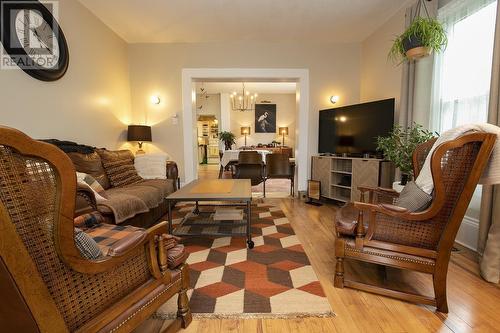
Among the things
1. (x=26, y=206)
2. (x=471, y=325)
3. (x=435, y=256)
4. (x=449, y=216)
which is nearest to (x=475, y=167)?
(x=449, y=216)

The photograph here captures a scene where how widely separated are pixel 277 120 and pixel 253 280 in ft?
26.5

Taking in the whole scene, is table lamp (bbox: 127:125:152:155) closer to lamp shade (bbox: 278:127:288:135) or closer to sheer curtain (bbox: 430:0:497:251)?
sheer curtain (bbox: 430:0:497:251)

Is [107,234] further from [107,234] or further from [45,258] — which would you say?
[45,258]

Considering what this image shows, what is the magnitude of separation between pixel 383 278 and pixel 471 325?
50cm

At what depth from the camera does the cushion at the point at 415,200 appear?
1.37 meters

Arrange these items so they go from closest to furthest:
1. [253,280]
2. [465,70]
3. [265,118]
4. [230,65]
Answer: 1. [253,280]
2. [465,70]
3. [230,65]
4. [265,118]

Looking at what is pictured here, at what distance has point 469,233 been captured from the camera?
224 cm

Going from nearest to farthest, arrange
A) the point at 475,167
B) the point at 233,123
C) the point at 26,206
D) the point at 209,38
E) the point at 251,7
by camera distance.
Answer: the point at 26,206, the point at 475,167, the point at 251,7, the point at 209,38, the point at 233,123

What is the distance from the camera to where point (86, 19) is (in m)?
3.01

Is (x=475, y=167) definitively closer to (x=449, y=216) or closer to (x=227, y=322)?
(x=449, y=216)

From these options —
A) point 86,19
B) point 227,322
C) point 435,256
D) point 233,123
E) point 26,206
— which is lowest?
point 227,322

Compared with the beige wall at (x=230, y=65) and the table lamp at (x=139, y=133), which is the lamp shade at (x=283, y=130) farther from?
the table lamp at (x=139, y=133)

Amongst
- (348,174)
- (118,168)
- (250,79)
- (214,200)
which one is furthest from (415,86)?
(118,168)

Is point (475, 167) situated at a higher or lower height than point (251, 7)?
lower
